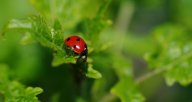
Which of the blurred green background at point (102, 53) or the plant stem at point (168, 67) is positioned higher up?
the blurred green background at point (102, 53)

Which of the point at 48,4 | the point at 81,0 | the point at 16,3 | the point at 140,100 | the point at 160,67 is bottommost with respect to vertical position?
the point at 140,100

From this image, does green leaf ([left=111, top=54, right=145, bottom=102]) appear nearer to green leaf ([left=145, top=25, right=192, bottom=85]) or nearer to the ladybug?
green leaf ([left=145, top=25, right=192, bottom=85])

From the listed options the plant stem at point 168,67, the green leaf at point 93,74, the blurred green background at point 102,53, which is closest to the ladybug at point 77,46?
the green leaf at point 93,74

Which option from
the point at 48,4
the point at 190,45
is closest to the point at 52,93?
the point at 48,4

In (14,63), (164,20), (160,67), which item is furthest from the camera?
(164,20)

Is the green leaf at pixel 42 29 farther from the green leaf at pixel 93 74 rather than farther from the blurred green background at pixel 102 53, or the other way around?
the blurred green background at pixel 102 53

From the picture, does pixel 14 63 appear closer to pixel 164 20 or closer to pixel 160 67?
pixel 160 67
